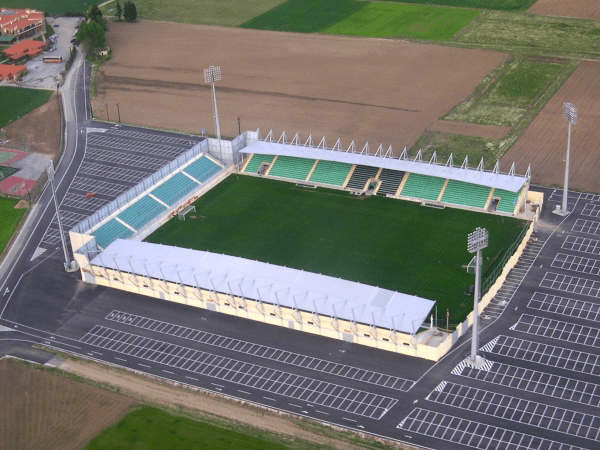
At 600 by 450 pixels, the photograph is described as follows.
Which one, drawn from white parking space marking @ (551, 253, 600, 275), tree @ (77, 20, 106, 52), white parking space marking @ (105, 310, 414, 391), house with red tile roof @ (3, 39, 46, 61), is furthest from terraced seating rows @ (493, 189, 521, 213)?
house with red tile roof @ (3, 39, 46, 61)

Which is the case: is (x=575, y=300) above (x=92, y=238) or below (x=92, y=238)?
below

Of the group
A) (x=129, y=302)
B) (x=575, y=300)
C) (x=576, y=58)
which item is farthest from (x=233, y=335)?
(x=576, y=58)

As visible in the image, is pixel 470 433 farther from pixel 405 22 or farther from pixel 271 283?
pixel 405 22

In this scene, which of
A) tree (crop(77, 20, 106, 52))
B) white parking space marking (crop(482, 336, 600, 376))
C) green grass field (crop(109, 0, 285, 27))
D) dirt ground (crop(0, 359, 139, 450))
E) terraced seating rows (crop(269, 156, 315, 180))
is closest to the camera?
dirt ground (crop(0, 359, 139, 450))

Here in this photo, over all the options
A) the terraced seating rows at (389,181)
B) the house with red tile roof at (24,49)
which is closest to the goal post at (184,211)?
the terraced seating rows at (389,181)

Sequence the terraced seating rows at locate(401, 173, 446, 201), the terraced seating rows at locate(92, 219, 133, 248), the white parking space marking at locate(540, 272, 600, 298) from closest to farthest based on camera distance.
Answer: the white parking space marking at locate(540, 272, 600, 298) < the terraced seating rows at locate(92, 219, 133, 248) < the terraced seating rows at locate(401, 173, 446, 201)

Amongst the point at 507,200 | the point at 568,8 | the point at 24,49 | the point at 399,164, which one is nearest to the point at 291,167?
the point at 399,164

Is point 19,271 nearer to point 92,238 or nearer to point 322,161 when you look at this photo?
point 92,238

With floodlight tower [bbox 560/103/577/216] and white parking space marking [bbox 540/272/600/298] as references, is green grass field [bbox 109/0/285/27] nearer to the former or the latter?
floodlight tower [bbox 560/103/577/216]
